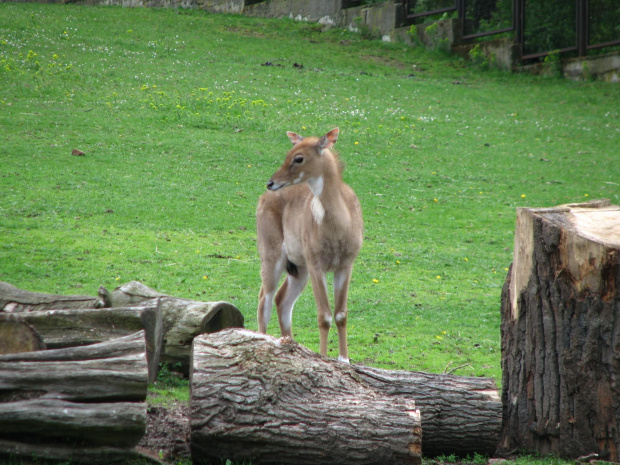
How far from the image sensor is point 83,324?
5129 millimetres

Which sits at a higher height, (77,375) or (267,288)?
(77,375)

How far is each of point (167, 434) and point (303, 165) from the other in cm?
330

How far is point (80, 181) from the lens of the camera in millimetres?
14211

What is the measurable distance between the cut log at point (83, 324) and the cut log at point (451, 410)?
5.40 ft

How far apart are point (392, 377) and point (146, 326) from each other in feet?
5.97

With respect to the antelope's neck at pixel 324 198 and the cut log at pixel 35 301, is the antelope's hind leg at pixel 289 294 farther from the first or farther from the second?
the cut log at pixel 35 301

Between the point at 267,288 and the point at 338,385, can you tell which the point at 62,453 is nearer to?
the point at 338,385

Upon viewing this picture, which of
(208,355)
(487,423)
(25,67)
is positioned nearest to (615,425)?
(487,423)

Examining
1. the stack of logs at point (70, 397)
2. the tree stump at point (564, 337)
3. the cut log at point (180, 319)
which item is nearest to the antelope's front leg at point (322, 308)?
the cut log at point (180, 319)

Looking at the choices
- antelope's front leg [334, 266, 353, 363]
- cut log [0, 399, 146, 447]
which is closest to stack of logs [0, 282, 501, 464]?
cut log [0, 399, 146, 447]

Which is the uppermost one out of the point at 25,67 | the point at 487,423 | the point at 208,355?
the point at 25,67

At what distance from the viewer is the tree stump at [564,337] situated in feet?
15.9

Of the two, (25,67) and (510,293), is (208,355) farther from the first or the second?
(25,67)

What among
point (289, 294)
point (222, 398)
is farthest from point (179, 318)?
point (222, 398)
